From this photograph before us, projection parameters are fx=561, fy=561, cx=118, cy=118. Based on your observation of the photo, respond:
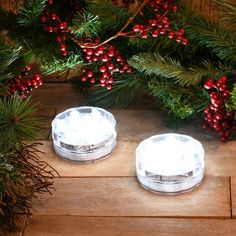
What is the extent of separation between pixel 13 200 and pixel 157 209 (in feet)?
0.88

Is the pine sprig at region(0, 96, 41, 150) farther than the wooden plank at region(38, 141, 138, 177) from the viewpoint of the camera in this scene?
No

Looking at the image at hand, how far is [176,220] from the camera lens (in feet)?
3.33

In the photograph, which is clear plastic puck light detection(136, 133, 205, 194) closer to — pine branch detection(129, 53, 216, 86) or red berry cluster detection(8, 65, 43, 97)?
pine branch detection(129, 53, 216, 86)

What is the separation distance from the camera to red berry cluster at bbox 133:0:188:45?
112 cm

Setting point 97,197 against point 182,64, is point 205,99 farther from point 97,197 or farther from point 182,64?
point 97,197

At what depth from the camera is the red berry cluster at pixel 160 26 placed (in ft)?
3.67

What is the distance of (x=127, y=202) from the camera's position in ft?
3.51

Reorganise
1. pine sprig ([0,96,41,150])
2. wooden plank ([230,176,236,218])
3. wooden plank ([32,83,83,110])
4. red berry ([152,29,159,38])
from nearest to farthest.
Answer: pine sprig ([0,96,41,150]) < wooden plank ([230,176,236,218]) < red berry ([152,29,159,38]) < wooden plank ([32,83,83,110])

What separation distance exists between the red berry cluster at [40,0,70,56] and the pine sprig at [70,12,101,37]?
3cm

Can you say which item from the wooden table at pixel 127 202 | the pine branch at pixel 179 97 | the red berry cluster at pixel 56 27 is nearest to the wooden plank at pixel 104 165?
the wooden table at pixel 127 202

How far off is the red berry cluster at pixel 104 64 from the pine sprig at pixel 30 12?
121 mm

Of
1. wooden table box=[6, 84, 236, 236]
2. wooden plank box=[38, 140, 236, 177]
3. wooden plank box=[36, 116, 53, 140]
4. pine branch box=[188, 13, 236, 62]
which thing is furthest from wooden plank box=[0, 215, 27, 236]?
pine branch box=[188, 13, 236, 62]

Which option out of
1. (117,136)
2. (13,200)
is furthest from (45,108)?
(13,200)

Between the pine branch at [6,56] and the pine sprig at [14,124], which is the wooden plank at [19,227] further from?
the pine branch at [6,56]
